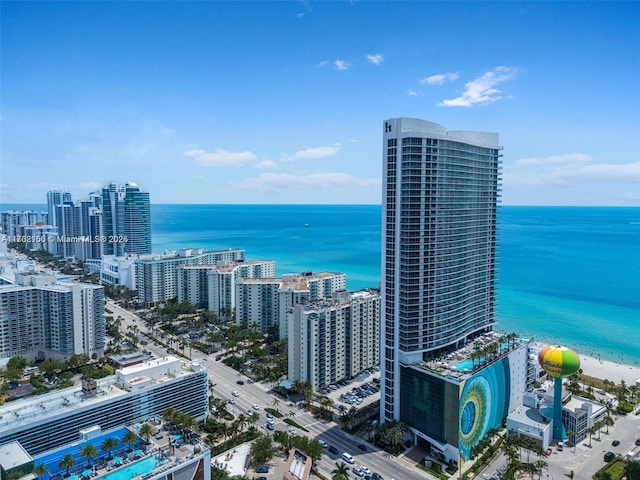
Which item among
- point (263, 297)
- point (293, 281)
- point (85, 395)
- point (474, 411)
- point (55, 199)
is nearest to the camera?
point (85, 395)

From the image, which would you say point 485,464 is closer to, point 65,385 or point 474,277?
point 474,277

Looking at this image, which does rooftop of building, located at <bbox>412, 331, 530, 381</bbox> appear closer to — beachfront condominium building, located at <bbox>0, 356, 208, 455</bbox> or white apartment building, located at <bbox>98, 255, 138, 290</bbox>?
beachfront condominium building, located at <bbox>0, 356, 208, 455</bbox>

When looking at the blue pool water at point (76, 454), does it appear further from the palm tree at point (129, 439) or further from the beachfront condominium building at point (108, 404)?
the beachfront condominium building at point (108, 404)

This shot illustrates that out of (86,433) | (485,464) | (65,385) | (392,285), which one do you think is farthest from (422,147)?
(65,385)

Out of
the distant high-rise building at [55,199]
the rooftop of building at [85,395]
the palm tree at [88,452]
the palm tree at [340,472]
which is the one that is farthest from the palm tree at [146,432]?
the distant high-rise building at [55,199]

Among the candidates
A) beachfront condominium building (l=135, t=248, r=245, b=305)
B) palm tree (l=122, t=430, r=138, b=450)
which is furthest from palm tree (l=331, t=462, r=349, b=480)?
beachfront condominium building (l=135, t=248, r=245, b=305)

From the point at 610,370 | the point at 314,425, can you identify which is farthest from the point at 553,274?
the point at 314,425

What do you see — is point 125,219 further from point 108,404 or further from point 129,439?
point 129,439
